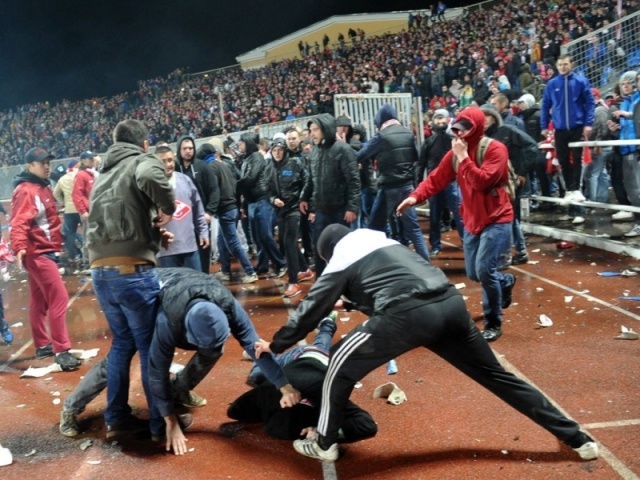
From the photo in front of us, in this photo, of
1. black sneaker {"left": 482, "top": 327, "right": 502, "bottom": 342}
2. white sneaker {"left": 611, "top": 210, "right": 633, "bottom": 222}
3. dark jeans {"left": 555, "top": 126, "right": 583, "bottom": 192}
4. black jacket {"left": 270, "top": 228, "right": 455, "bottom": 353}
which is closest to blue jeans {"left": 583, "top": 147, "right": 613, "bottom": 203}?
dark jeans {"left": 555, "top": 126, "right": 583, "bottom": 192}

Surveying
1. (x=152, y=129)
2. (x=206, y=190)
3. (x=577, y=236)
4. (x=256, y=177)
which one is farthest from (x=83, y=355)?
(x=152, y=129)

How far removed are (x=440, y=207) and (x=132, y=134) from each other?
5815mm

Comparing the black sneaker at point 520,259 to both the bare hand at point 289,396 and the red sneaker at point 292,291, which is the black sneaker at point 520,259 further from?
the bare hand at point 289,396

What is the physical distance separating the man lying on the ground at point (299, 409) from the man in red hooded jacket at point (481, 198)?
156 cm

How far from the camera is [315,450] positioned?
3629mm

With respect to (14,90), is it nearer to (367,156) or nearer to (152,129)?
(152,129)

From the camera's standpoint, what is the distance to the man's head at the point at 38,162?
5.80 m

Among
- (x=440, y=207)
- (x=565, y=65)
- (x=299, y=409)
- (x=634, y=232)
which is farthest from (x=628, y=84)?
(x=299, y=409)

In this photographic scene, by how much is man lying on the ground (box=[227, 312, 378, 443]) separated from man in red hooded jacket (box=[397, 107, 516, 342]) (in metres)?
1.56

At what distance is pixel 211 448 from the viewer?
3973mm

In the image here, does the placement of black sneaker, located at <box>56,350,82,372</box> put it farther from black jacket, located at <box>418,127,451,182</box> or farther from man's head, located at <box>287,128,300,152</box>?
black jacket, located at <box>418,127,451,182</box>

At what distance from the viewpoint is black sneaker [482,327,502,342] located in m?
5.47

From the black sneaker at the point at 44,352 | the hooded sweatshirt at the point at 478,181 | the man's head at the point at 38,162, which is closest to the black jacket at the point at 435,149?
the hooded sweatshirt at the point at 478,181

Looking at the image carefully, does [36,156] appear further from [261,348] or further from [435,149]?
[435,149]
